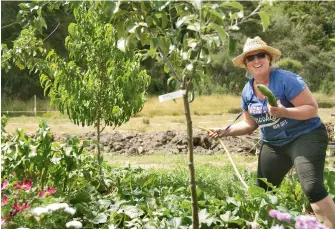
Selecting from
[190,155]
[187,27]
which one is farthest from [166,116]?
[187,27]

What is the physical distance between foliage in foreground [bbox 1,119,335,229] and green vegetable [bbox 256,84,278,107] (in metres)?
0.58

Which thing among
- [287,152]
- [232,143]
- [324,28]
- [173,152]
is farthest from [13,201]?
[324,28]

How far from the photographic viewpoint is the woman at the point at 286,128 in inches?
126

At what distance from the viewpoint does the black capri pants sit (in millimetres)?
3213

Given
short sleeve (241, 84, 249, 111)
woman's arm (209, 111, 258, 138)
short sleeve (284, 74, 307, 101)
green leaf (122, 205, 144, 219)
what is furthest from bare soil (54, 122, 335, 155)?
short sleeve (284, 74, 307, 101)

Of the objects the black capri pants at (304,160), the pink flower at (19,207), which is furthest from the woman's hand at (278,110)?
the pink flower at (19,207)

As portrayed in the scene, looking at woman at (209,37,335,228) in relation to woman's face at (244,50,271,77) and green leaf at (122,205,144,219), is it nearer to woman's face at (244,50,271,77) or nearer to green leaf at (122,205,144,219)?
woman's face at (244,50,271,77)

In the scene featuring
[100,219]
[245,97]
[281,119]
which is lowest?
[100,219]

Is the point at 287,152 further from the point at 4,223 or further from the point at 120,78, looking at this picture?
the point at 120,78

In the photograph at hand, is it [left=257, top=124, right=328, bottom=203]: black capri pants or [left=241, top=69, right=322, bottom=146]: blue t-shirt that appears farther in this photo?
[left=241, top=69, right=322, bottom=146]: blue t-shirt

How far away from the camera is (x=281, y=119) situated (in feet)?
11.3

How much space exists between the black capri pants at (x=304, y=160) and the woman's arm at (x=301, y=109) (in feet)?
0.54

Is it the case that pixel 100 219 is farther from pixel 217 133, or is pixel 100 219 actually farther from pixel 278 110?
pixel 278 110

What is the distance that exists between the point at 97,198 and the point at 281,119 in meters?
1.46
